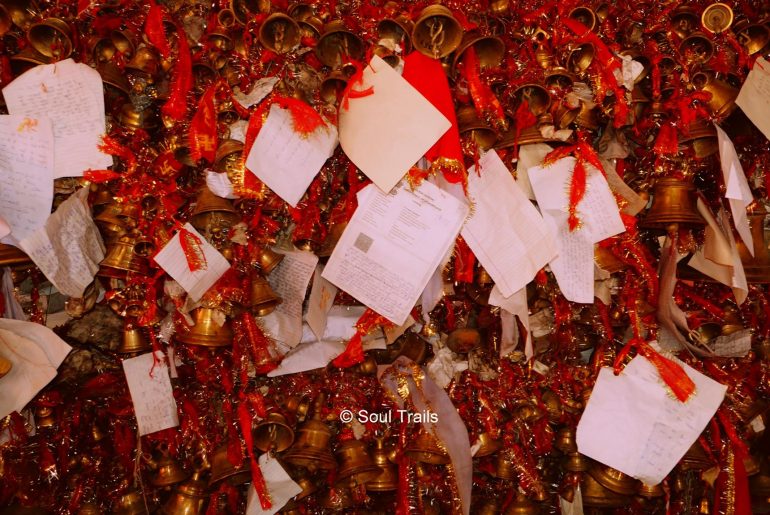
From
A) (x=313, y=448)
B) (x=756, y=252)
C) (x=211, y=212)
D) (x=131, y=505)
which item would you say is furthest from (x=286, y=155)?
(x=756, y=252)

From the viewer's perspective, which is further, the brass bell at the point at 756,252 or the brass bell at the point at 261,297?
the brass bell at the point at 756,252

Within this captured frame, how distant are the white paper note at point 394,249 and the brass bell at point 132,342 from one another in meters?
0.72

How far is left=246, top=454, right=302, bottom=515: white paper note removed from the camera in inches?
69.9

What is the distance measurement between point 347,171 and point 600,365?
1.20m

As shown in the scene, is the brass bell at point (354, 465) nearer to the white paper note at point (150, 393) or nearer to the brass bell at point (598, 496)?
the white paper note at point (150, 393)

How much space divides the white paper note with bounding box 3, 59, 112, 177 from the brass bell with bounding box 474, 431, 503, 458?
1672 millimetres

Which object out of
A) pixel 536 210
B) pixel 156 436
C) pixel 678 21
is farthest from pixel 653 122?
pixel 156 436

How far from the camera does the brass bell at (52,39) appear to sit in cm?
175

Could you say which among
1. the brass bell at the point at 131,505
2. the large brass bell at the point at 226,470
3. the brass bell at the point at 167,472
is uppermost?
the large brass bell at the point at 226,470

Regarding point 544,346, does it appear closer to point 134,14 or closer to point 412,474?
point 412,474

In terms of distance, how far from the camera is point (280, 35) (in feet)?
5.75

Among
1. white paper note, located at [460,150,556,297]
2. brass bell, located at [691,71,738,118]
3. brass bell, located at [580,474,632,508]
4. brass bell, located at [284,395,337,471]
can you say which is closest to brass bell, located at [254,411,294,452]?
brass bell, located at [284,395,337,471]

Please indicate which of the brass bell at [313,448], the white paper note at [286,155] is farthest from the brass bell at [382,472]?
the white paper note at [286,155]

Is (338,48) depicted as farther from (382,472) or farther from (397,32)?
(382,472)
